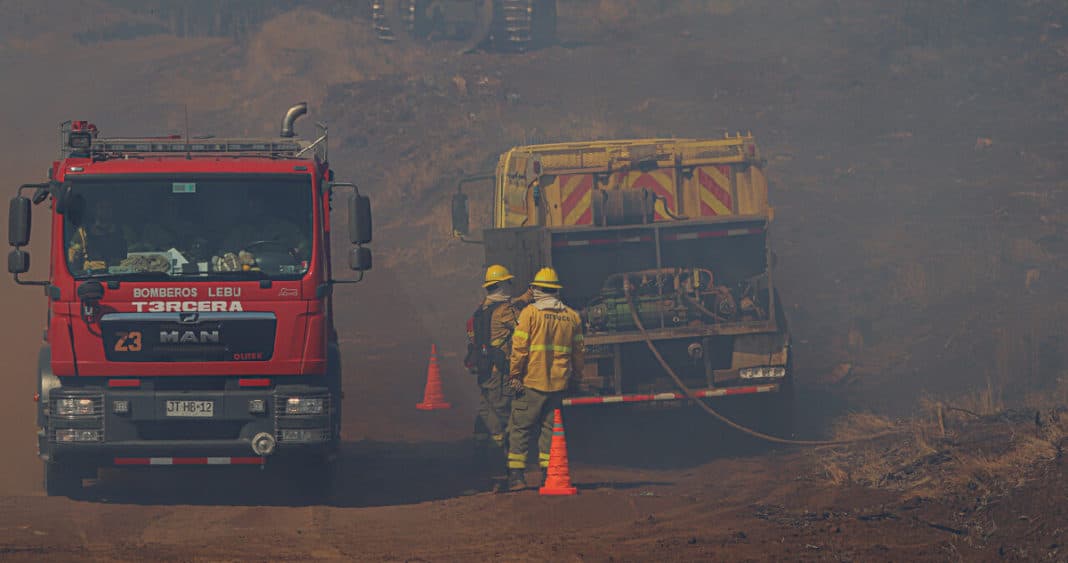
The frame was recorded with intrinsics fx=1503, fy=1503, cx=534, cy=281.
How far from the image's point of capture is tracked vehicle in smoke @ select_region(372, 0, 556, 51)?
4269cm

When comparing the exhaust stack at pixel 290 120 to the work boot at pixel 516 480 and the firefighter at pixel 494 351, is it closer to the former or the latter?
the firefighter at pixel 494 351

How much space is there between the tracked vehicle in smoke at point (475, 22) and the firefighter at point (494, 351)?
29.4m

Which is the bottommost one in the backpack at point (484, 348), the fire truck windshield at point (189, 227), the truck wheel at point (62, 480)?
the truck wheel at point (62, 480)

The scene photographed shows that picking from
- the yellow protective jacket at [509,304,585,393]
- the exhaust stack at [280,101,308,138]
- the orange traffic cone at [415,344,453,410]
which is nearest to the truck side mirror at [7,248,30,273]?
the exhaust stack at [280,101,308,138]

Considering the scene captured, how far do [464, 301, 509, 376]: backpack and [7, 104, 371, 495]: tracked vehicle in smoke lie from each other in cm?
232

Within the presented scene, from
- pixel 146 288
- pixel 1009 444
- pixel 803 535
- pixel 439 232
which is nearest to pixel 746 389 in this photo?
pixel 1009 444

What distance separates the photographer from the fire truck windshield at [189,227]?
37.6 ft

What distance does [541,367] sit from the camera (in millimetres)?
12352

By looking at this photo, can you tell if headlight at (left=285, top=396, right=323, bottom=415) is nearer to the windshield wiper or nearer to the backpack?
the windshield wiper

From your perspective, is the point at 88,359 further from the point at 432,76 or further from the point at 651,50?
the point at 651,50

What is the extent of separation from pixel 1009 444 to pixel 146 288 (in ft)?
22.8

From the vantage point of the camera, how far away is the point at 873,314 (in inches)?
957

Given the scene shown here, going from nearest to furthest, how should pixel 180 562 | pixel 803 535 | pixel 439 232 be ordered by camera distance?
pixel 180 562 → pixel 803 535 → pixel 439 232

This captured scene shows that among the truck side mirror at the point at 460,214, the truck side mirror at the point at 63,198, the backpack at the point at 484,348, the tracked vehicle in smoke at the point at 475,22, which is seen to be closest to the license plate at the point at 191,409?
the truck side mirror at the point at 63,198
